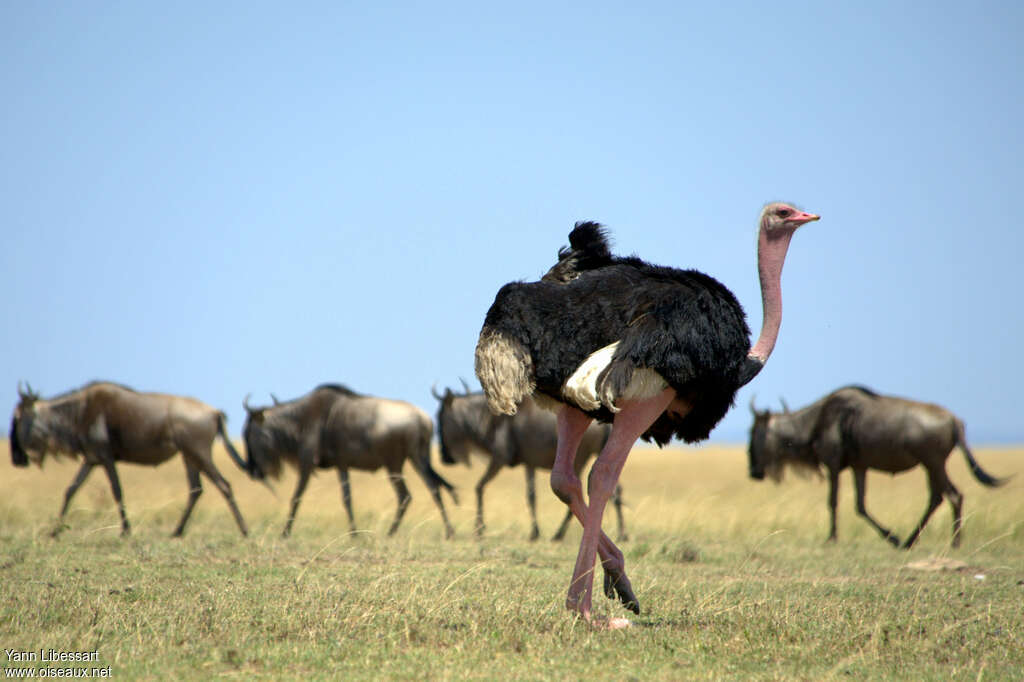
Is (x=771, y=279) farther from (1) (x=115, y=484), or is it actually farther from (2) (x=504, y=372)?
(1) (x=115, y=484)

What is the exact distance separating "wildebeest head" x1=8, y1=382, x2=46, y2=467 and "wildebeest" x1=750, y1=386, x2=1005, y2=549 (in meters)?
10.4

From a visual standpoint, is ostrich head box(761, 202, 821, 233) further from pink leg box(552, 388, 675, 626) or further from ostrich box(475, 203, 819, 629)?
pink leg box(552, 388, 675, 626)

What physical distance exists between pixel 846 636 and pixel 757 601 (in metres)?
1.24

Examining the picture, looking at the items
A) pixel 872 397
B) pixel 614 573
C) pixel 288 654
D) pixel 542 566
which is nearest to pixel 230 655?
pixel 288 654

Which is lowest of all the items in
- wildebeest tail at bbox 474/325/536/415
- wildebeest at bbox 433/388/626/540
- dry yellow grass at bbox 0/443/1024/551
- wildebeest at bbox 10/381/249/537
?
dry yellow grass at bbox 0/443/1024/551

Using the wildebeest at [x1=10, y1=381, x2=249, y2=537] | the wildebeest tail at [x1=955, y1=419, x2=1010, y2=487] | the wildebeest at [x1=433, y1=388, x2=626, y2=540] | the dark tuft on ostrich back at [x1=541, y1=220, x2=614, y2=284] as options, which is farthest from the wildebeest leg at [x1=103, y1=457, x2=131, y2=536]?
the wildebeest tail at [x1=955, y1=419, x2=1010, y2=487]

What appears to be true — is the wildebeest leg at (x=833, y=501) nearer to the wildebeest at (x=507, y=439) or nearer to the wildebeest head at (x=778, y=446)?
the wildebeest head at (x=778, y=446)

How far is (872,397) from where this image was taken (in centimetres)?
1573

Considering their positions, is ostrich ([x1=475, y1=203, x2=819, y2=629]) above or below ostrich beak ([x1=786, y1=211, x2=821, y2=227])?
below

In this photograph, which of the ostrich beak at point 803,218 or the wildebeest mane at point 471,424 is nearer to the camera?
the ostrich beak at point 803,218

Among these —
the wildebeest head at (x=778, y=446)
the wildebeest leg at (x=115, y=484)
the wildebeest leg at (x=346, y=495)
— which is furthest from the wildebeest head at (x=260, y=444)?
the wildebeest head at (x=778, y=446)

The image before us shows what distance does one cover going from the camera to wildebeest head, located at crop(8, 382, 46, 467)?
14297 mm

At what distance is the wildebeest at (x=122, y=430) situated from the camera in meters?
13.9

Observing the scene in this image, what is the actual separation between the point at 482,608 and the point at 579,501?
0.99 metres
